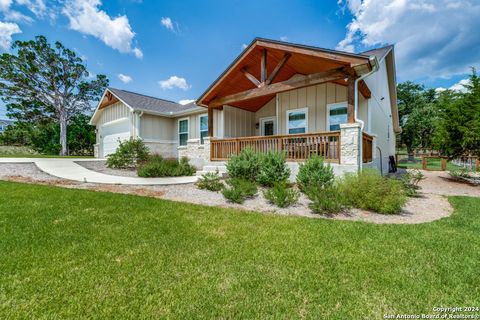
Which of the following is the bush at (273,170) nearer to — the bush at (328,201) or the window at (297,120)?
the bush at (328,201)

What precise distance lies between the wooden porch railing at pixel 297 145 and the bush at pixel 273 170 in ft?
2.76

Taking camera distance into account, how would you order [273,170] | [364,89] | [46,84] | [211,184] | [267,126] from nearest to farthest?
[211,184], [273,170], [364,89], [267,126], [46,84]

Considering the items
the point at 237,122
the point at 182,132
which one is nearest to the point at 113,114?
the point at 182,132

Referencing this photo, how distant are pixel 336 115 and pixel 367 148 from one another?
202 cm

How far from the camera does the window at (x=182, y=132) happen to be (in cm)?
1516

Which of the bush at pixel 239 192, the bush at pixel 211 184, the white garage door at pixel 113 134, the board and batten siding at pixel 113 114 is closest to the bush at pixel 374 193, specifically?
the bush at pixel 239 192

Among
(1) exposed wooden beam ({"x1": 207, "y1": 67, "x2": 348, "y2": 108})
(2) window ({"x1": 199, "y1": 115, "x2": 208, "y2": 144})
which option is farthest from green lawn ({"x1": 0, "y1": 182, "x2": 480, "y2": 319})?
(2) window ({"x1": 199, "y1": 115, "x2": 208, "y2": 144})

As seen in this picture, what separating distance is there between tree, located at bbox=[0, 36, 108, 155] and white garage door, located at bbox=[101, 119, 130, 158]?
779 cm

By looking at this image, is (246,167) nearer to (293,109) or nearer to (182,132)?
(293,109)

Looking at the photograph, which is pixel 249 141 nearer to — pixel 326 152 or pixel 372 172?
pixel 326 152

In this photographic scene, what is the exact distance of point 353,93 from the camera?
6723 millimetres

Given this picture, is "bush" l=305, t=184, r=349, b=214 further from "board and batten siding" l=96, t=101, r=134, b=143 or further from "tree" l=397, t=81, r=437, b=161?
"tree" l=397, t=81, r=437, b=161

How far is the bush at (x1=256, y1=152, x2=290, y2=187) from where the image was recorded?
23.4 ft

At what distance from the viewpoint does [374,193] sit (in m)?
5.04
